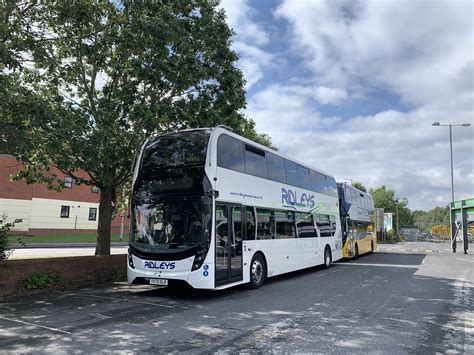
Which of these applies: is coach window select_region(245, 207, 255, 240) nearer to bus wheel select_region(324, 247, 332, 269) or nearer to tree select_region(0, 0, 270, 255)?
tree select_region(0, 0, 270, 255)

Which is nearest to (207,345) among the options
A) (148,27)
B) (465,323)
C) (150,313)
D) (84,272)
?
(150,313)

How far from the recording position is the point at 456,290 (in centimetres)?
1198

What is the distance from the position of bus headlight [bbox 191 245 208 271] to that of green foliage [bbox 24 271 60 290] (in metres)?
3.90

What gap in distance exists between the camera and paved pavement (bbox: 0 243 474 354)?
6184 millimetres

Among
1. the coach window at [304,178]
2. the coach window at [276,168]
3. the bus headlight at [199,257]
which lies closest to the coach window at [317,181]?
the coach window at [304,178]

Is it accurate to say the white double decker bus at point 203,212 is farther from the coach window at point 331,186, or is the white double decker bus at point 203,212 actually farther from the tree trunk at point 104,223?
the coach window at point 331,186

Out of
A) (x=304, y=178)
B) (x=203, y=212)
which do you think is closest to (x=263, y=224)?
(x=203, y=212)

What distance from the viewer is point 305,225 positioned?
1587 centimetres

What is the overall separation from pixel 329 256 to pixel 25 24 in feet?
46.5

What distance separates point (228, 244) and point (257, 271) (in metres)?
1.92

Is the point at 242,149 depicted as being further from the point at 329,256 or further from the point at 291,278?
the point at 329,256

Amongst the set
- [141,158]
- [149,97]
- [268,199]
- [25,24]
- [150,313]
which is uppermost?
[25,24]

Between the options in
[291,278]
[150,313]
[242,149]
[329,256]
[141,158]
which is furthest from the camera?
[329,256]

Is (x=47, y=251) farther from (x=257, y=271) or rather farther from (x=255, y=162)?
(x=255, y=162)
